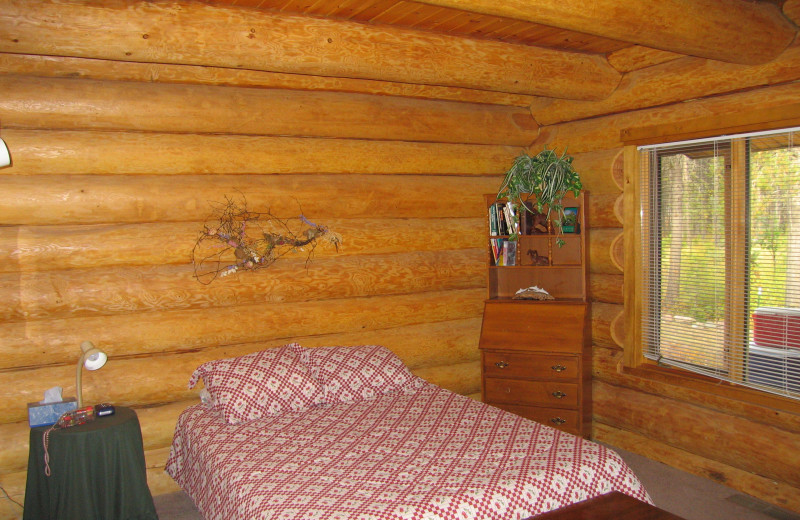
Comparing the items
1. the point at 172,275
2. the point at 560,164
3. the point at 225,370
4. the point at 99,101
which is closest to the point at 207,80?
the point at 99,101

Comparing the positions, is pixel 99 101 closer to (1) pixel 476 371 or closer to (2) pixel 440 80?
(2) pixel 440 80

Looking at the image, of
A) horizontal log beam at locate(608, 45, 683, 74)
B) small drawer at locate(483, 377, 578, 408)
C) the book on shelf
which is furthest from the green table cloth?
horizontal log beam at locate(608, 45, 683, 74)

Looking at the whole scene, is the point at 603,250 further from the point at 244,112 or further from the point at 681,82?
the point at 244,112

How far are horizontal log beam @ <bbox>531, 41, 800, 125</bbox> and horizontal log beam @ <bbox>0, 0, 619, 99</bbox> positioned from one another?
537 millimetres

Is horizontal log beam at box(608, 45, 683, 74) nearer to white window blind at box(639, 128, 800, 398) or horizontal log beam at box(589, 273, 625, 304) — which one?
white window blind at box(639, 128, 800, 398)

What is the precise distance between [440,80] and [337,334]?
1.86 m

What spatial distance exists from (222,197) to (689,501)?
337 centimetres

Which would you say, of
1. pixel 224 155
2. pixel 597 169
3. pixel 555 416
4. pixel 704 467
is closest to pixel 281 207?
pixel 224 155

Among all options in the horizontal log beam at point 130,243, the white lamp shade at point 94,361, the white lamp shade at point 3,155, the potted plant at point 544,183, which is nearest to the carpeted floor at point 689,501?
the white lamp shade at point 94,361

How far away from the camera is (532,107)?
17.1 feet

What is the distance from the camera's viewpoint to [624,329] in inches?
183

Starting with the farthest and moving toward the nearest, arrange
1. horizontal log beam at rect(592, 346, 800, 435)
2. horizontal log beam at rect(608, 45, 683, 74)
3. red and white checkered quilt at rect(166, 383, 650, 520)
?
horizontal log beam at rect(608, 45, 683, 74), horizontal log beam at rect(592, 346, 800, 435), red and white checkered quilt at rect(166, 383, 650, 520)

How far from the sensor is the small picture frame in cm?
471

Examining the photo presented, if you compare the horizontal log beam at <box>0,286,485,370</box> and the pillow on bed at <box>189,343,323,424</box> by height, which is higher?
the horizontal log beam at <box>0,286,485,370</box>
